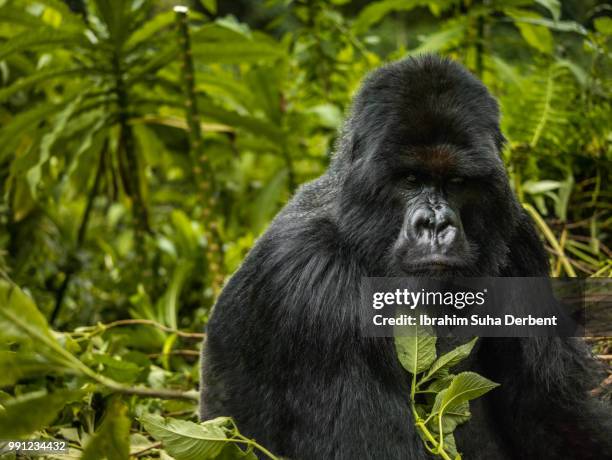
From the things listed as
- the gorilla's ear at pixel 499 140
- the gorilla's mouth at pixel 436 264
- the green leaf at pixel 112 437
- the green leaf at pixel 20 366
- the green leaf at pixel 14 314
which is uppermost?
the gorilla's ear at pixel 499 140

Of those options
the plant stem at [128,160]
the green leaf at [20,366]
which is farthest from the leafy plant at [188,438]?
the plant stem at [128,160]

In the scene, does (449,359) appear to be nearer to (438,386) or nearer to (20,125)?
(438,386)

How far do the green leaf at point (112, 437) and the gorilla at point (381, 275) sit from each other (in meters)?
0.88

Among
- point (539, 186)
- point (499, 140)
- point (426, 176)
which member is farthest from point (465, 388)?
point (539, 186)

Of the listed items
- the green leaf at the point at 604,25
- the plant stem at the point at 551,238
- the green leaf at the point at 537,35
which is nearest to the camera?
the plant stem at the point at 551,238

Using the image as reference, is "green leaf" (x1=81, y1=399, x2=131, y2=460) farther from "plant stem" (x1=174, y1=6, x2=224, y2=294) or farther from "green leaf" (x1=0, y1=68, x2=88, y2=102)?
"green leaf" (x1=0, y1=68, x2=88, y2=102)

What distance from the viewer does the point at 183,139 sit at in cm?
537

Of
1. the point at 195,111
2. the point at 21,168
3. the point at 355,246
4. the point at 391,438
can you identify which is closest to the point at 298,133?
the point at 195,111

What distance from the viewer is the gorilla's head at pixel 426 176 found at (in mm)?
2574

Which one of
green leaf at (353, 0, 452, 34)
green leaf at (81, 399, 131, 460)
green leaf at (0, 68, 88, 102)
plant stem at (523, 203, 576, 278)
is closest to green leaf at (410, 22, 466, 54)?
green leaf at (353, 0, 452, 34)

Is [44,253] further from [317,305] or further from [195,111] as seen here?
[317,305]

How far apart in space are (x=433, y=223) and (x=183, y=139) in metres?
3.18

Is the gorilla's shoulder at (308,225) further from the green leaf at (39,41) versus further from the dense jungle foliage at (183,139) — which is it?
the green leaf at (39,41)

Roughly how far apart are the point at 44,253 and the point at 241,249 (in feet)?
4.93
